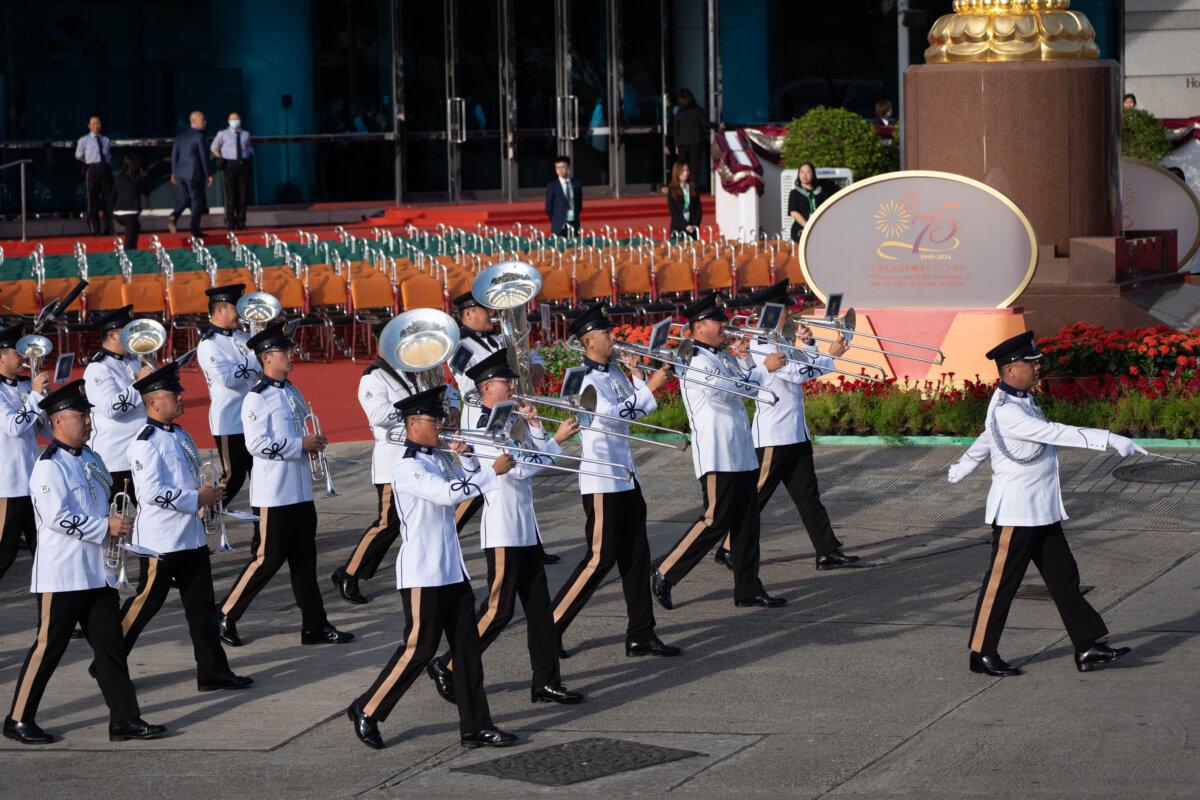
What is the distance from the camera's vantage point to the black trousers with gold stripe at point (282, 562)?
1069cm

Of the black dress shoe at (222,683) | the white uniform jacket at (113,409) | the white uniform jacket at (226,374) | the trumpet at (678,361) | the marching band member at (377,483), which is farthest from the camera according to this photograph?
the white uniform jacket at (226,374)

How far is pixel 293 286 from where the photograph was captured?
22.0m

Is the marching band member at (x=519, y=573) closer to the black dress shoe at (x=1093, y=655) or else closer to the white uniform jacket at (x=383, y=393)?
the white uniform jacket at (x=383, y=393)

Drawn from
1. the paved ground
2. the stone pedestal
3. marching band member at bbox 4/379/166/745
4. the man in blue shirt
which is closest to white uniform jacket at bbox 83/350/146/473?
the paved ground

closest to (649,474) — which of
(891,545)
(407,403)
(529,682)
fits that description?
(891,545)

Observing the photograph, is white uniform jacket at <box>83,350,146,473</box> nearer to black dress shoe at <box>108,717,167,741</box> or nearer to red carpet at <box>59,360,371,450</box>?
black dress shoe at <box>108,717,167,741</box>

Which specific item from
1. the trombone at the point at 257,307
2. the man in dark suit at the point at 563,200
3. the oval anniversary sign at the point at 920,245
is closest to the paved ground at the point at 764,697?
the trombone at the point at 257,307

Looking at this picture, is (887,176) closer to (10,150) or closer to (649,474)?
(649,474)

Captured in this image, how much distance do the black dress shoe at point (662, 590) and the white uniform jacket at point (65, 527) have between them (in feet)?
11.1

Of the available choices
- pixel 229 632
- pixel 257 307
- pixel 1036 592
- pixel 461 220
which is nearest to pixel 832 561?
pixel 1036 592

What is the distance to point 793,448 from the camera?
40.5 ft

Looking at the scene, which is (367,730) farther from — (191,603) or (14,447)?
(14,447)

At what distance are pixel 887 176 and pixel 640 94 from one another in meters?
20.5

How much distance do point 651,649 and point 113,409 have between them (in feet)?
14.5
